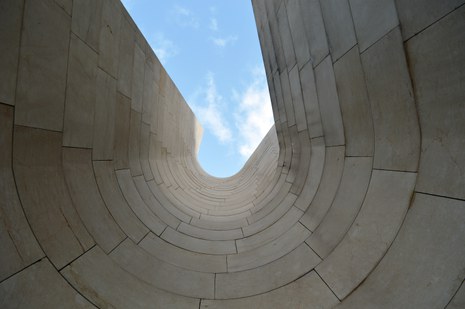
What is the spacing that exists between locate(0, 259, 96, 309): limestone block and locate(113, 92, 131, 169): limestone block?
63.7 inches

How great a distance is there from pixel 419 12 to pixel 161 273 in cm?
355

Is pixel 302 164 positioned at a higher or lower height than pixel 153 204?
higher

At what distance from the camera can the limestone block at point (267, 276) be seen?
110 inches

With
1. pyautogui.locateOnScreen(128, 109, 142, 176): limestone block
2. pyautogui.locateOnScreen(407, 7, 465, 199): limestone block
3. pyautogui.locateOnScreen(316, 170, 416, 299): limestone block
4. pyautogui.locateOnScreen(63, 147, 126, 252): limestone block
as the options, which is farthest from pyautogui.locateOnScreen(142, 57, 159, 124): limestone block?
pyautogui.locateOnScreen(407, 7, 465, 199): limestone block

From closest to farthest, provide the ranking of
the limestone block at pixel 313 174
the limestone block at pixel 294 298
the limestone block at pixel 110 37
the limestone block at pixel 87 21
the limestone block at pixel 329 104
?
the limestone block at pixel 294 298 < the limestone block at pixel 87 21 < the limestone block at pixel 329 104 < the limestone block at pixel 110 37 < the limestone block at pixel 313 174

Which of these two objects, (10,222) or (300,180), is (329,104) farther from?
(10,222)

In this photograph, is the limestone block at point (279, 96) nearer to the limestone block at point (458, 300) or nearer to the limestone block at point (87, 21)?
the limestone block at point (87, 21)

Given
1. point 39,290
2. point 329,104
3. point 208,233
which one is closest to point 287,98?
point 329,104

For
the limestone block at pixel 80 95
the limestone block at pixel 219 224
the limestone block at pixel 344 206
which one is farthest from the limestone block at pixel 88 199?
the limestone block at pixel 344 206

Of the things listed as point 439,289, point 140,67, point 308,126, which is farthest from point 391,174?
point 140,67

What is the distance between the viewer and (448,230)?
1.64 metres

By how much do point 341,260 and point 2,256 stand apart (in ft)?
9.61

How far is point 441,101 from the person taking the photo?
5.33 feet

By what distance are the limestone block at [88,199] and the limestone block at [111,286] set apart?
19 cm
